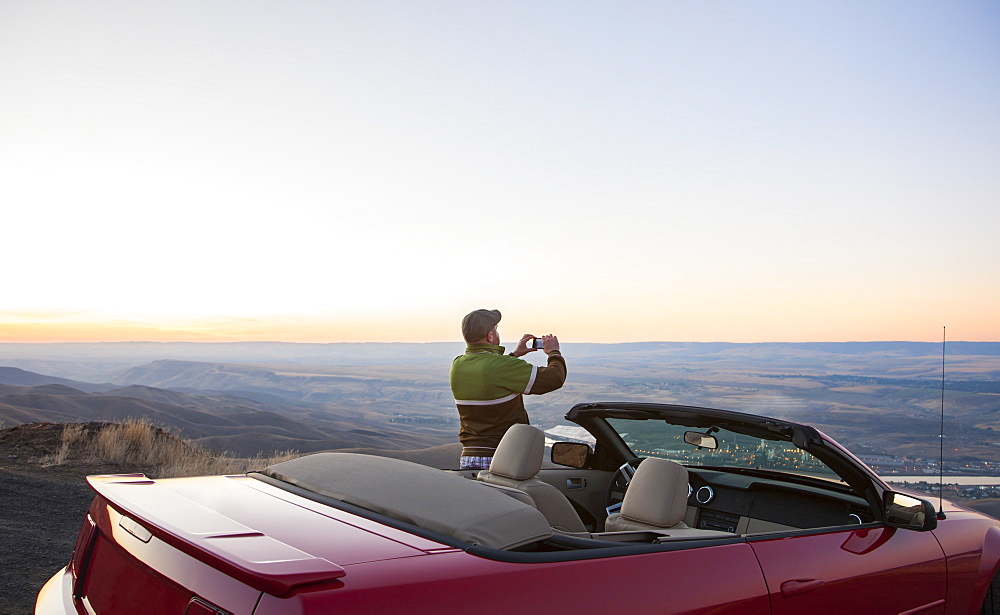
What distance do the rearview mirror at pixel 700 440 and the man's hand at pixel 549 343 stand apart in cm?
158

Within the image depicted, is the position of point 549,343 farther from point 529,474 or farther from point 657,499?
point 657,499

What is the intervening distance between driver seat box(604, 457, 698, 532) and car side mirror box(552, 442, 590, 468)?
2018mm

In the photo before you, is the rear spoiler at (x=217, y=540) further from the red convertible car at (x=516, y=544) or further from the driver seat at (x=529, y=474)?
the driver seat at (x=529, y=474)

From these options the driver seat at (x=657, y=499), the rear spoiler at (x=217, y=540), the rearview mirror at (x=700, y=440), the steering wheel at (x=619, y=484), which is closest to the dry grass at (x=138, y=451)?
the steering wheel at (x=619, y=484)

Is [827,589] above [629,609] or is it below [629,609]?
below

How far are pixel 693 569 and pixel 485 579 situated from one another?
92 cm

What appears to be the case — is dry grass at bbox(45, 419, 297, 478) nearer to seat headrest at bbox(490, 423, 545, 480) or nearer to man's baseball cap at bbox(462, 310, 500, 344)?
man's baseball cap at bbox(462, 310, 500, 344)

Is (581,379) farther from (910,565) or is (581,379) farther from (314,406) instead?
(314,406)

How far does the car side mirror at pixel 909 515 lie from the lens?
3.59m

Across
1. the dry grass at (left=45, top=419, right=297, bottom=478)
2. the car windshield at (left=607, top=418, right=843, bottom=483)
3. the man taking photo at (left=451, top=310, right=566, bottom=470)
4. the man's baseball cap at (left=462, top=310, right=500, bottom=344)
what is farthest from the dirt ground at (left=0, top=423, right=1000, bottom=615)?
the car windshield at (left=607, top=418, right=843, bottom=483)

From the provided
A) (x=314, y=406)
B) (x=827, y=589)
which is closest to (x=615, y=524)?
(x=827, y=589)

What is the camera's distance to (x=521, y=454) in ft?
14.0

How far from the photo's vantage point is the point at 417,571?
199 centimetres

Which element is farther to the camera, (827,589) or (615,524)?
(615,524)
